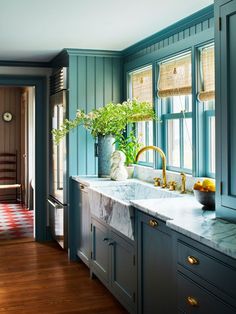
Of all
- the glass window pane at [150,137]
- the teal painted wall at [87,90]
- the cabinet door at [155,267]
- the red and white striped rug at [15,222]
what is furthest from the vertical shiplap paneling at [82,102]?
the cabinet door at [155,267]

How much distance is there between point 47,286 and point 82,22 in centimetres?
244

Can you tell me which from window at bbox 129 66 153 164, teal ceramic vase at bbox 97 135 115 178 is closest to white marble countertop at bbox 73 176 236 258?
window at bbox 129 66 153 164

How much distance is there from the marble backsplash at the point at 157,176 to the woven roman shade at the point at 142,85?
0.73m

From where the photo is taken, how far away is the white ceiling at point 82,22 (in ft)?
11.6

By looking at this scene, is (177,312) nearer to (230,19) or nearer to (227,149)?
(227,149)

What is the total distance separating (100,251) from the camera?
433 centimetres

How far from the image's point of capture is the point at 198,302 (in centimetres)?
237

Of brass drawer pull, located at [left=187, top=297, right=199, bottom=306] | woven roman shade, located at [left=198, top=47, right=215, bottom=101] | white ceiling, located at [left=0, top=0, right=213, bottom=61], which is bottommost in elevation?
brass drawer pull, located at [left=187, top=297, right=199, bottom=306]

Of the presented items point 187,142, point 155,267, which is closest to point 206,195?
point 155,267

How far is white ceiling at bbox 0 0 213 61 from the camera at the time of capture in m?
3.53

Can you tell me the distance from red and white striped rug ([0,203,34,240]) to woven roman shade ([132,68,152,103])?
8.82ft

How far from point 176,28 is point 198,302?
259cm

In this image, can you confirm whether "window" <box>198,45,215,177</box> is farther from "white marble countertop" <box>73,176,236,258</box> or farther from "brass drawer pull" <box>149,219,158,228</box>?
"brass drawer pull" <box>149,219,158,228</box>

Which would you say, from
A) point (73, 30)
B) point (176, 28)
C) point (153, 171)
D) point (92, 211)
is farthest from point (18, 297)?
point (176, 28)
